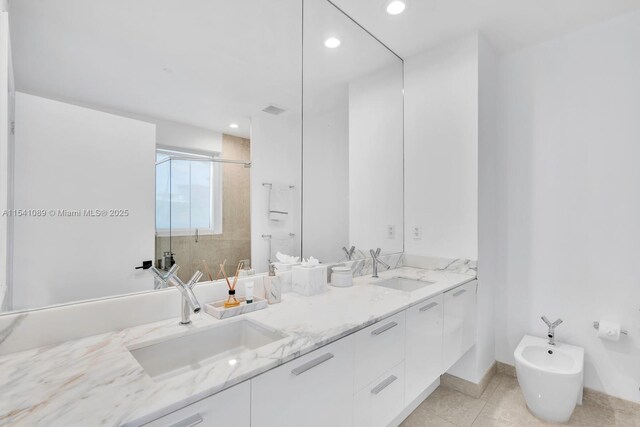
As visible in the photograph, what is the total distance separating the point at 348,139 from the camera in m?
2.33

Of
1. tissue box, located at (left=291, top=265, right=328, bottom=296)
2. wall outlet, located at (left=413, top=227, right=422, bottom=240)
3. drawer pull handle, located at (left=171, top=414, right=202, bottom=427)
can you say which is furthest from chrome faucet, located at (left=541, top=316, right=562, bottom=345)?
drawer pull handle, located at (left=171, top=414, right=202, bottom=427)

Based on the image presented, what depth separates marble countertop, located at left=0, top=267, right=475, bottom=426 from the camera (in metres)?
0.67

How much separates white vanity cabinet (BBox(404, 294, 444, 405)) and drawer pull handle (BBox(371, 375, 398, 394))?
133 mm

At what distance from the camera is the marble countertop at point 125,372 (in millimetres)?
668

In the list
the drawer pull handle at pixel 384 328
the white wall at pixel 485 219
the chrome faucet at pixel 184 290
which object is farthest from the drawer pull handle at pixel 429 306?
the chrome faucet at pixel 184 290

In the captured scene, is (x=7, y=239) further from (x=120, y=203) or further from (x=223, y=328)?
(x=223, y=328)

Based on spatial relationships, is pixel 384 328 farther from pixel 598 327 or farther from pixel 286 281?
pixel 598 327

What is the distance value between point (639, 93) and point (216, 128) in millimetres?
2579

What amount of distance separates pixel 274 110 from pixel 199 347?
1259 millimetres

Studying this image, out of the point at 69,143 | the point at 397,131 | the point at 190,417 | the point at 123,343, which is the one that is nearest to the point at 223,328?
the point at 123,343

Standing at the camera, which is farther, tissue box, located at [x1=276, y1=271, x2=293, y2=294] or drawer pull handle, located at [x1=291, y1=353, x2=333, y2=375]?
tissue box, located at [x1=276, y1=271, x2=293, y2=294]

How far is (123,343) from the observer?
1029mm

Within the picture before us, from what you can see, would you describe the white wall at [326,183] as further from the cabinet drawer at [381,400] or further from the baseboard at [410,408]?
the baseboard at [410,408]

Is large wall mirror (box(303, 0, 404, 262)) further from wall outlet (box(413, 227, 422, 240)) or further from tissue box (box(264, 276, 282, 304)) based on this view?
tissue box (box(264, 276, 282, 304))
